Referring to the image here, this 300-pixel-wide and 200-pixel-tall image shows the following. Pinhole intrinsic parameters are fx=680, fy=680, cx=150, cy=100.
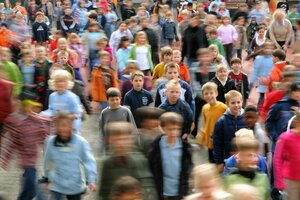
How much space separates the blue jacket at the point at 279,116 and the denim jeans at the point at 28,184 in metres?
2.95

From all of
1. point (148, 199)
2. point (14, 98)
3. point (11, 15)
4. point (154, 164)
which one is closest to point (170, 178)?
point (154, 164)

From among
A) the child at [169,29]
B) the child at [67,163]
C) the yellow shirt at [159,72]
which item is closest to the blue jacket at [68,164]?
the child at [67,163]

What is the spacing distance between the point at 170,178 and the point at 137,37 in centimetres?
679

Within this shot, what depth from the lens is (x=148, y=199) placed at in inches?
250

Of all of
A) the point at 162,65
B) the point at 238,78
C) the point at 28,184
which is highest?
the point at 162,65

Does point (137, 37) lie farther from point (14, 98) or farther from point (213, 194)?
point (213, 194)

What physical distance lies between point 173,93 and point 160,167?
2.03m

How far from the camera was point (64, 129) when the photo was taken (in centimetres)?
689

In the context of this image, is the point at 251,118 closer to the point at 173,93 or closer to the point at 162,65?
the point at 173,93

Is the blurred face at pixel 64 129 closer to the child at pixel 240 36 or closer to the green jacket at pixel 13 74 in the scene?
the green jacket at pixel 13 74

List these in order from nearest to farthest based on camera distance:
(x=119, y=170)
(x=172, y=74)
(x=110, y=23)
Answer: (x=119, y=170) < (x=172, y=74) < (x=110, y=23)

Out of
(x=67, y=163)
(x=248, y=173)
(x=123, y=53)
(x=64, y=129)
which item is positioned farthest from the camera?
(x=123, y=53)

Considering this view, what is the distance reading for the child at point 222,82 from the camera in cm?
1046

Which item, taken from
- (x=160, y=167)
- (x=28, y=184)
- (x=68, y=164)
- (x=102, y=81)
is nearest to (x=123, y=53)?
(x=102, y=81)
